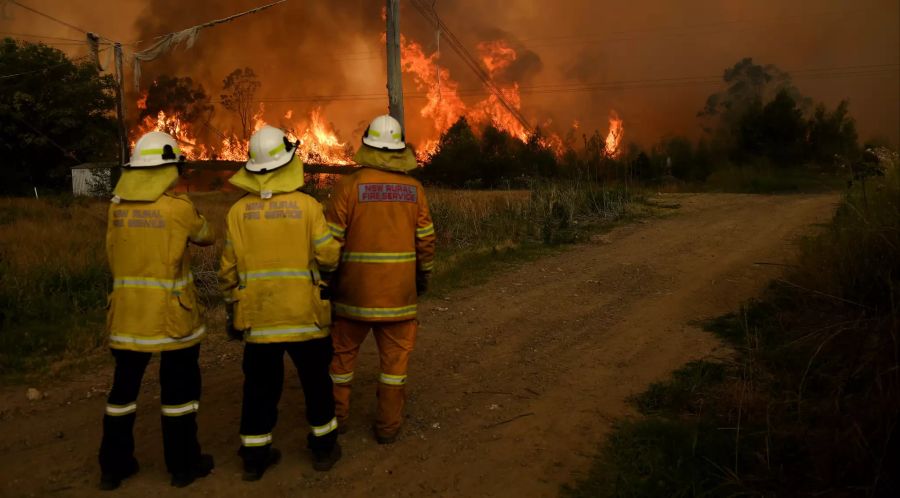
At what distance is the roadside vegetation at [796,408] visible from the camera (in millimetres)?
3096

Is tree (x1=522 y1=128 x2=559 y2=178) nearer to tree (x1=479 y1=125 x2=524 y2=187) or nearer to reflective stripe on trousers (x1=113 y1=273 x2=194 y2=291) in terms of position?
tree (x1=479 y1=125 x2=524 y2=187)

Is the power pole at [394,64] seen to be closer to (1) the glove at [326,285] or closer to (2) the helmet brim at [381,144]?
(2) the helmet brim at [381,144]

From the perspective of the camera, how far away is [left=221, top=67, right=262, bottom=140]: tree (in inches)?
1729

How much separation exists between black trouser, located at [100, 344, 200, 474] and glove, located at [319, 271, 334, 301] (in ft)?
2.68

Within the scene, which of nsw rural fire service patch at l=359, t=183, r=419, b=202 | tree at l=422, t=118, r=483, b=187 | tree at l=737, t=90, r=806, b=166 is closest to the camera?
nsw rural fire service patch at l=359, t=183, r=419, b=202

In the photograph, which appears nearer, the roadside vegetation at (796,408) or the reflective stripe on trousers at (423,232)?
the roadside vegetation at (796,408)

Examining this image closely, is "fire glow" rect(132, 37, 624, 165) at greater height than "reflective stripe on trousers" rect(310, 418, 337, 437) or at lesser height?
greater

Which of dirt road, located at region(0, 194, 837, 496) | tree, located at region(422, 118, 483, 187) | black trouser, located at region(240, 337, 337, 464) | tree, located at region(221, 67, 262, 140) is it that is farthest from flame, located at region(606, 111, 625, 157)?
black trouser, located at region(240, 337, 337, 464)

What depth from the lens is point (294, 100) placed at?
140 ft

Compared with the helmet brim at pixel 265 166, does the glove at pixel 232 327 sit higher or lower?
lower

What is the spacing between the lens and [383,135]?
4102 mm

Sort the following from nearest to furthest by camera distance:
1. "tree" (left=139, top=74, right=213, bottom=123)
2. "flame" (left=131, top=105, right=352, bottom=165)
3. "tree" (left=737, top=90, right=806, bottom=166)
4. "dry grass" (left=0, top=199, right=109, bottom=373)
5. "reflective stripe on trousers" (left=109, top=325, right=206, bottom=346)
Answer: "reflective stripe on trousers" (left=109, top=325, right=206, bottom=346), "dry grass" (left=0, top=199, right=109, bottom=373), "tree" (left=737, top=90, right=806, bottom=166), "flame" (left=131, top=105, right=352, bottom=165), "tree" (left=139, top=74, right=213, bottom=123)

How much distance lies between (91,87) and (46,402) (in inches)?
1464

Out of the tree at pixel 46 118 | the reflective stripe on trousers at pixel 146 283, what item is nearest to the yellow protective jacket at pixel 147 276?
the reflective stripe on trousers at pixel 146 283
